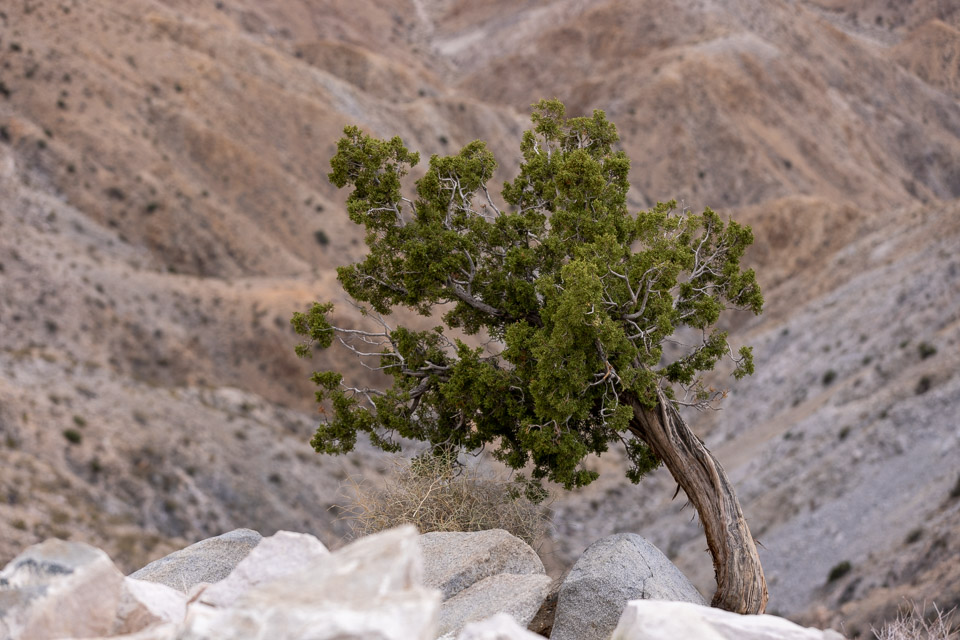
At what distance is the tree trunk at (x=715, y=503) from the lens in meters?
12.1

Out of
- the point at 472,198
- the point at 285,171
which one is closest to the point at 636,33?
the point at 285,171

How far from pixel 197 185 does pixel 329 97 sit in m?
16.7

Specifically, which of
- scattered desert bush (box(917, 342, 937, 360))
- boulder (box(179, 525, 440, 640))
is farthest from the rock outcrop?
scattered desert bush (box(917, 342, 937, 360))

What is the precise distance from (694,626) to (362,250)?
50.6 metres

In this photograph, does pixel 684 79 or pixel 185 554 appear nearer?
pixel 185 554

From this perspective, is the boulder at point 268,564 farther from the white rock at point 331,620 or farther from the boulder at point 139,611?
the white rock at point 331,620

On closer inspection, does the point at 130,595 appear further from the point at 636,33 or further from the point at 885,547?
the point at 636,33

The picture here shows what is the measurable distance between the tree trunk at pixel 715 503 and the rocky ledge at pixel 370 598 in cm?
134

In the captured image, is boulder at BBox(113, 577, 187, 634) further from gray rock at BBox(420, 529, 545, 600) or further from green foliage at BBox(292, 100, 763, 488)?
green foliage at BBox(292, 100, 763, 488)

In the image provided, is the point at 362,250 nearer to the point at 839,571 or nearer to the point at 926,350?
the point at 926,350

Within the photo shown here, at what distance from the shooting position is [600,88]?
8144cm

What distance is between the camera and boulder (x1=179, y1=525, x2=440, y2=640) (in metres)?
5.30

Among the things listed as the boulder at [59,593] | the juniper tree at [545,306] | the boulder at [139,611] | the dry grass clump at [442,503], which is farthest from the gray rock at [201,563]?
the boulder at [59,593]

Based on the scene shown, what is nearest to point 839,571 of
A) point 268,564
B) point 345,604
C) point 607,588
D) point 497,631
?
point 607,588
